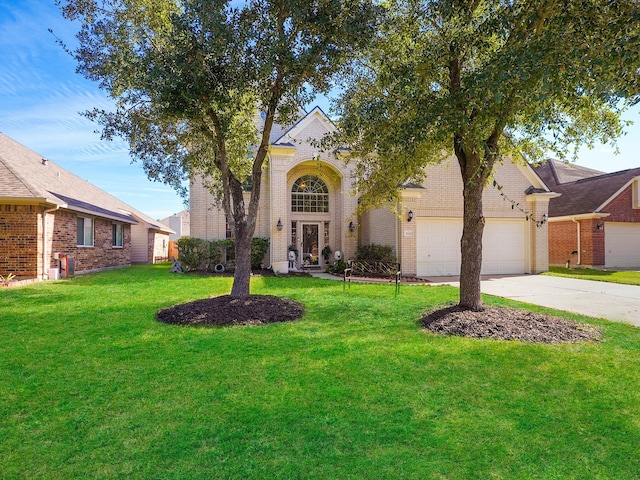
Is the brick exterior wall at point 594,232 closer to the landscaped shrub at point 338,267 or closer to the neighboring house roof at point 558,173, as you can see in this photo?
the neighboring house roof at point 558,173

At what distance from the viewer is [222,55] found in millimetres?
6715

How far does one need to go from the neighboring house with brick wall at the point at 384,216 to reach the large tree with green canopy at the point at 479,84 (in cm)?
589

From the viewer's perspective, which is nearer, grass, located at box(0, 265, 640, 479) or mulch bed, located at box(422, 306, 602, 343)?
grass, located at box(0, 265, 640, 479)

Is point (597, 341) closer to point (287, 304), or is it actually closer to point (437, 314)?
point (437, 314)

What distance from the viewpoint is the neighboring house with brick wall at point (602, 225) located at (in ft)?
59.0

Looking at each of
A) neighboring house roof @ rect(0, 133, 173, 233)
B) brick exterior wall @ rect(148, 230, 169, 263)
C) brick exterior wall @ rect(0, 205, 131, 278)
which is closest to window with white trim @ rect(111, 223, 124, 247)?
neighboring house roof @ rect(0, 133, 173, 233)

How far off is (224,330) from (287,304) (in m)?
2.02

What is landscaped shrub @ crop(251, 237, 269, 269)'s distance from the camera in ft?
54.0

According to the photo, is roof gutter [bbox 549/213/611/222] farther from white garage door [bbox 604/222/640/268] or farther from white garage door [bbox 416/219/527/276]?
white garage door [bbox 416/219/527/276]

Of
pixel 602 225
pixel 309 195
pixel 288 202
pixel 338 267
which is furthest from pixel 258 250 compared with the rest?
pixel 602 225

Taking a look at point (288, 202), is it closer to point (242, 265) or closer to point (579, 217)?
point (242, 265)

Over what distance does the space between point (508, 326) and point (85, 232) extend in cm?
1659

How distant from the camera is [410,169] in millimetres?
7844

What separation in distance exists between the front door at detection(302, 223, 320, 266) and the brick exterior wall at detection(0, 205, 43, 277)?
10.4 metres
